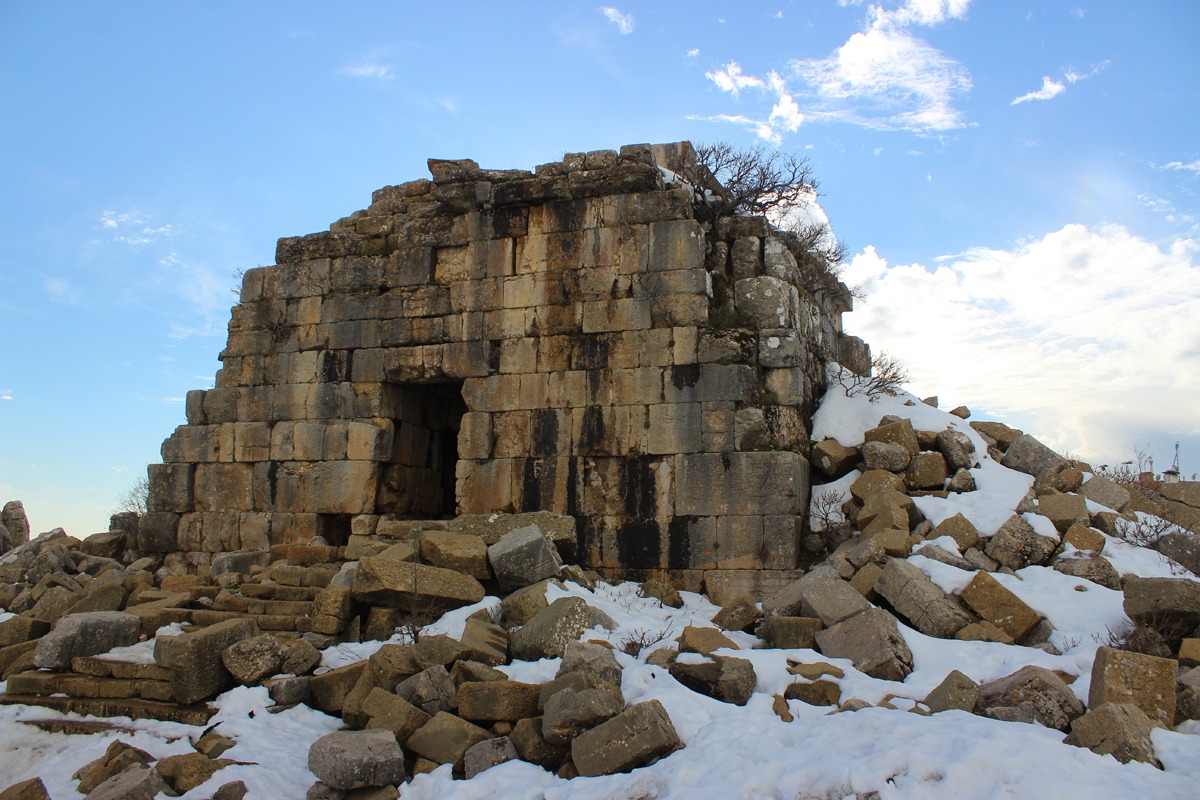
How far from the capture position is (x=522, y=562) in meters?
7.46

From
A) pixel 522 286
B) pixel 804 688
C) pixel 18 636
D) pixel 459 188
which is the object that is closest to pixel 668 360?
pixel 522 286

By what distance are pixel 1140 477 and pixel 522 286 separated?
739cm

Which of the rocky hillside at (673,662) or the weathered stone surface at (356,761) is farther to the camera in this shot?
the weathered stone surface at (356,761)

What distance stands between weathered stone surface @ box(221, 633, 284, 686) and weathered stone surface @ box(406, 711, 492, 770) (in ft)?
5.02

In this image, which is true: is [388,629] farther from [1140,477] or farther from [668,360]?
[1140,477]

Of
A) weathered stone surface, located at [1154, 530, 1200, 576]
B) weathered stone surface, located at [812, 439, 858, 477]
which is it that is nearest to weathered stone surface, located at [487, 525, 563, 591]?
weathered stone surface, located at [812, 439, 858, 477]

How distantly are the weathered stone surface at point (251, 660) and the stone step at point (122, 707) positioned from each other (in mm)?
292

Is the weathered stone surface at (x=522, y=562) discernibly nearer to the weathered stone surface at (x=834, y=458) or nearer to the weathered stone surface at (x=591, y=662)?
the weathered stone surface at (x=591, y=662)

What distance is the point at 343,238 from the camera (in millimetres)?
10766

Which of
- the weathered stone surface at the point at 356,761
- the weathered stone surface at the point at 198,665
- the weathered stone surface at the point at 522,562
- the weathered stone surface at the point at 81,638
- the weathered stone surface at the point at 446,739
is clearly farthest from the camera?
the weathered stone surface at the point at 522,562

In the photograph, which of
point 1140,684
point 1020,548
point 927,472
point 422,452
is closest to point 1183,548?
point 1020,548

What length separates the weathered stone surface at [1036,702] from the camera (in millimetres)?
4758

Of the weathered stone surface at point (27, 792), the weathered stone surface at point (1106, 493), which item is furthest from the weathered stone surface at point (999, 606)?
the weathered stone surface at point (27, 792)

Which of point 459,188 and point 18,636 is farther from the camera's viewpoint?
point 459,188
